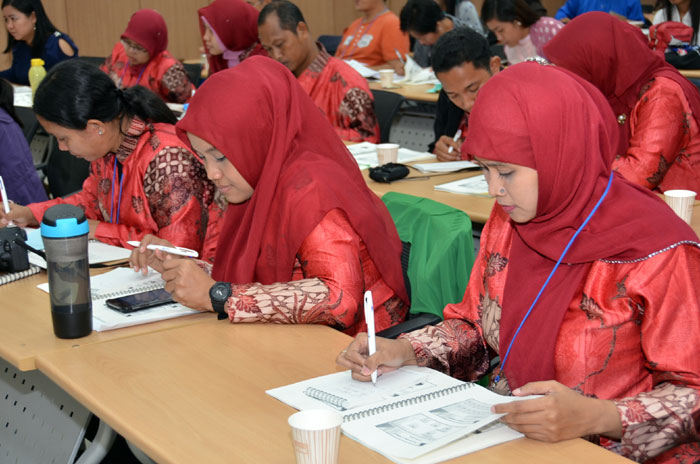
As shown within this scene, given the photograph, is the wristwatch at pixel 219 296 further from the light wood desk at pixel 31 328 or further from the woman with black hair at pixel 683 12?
the woman with black hair at pixel 683 12

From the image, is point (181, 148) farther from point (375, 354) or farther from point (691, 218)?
point (691, 218)

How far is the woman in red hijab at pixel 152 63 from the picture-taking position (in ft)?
16.8

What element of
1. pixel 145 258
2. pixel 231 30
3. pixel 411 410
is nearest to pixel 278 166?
pixel 145 258

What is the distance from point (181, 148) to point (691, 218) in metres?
1.51

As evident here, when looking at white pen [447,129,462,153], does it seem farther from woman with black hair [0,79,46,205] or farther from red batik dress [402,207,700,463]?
red batik dress [402,207,700,463]

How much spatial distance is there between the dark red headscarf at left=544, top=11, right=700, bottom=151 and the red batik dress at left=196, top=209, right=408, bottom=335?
1.57 metres

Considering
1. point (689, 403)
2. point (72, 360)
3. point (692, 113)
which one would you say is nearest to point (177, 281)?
point (72, 360)

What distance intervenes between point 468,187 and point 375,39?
3727mm

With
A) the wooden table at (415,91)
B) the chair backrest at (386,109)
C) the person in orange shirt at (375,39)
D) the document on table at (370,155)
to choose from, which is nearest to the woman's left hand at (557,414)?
the document on table at (370,155)

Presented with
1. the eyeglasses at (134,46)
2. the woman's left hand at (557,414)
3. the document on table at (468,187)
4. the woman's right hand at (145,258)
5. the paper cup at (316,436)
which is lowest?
the document on table at (468,187)

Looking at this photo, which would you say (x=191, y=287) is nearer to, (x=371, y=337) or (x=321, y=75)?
(x=371, y=337)

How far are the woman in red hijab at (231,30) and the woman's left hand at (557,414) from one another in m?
3.91

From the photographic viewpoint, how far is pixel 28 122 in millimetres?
3871

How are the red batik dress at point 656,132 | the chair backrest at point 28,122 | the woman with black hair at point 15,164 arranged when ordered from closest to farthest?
1. the red batik dress at point 656,132
2. the woman with black hair at point 15,164
3. the chair backrest at point 28,122
